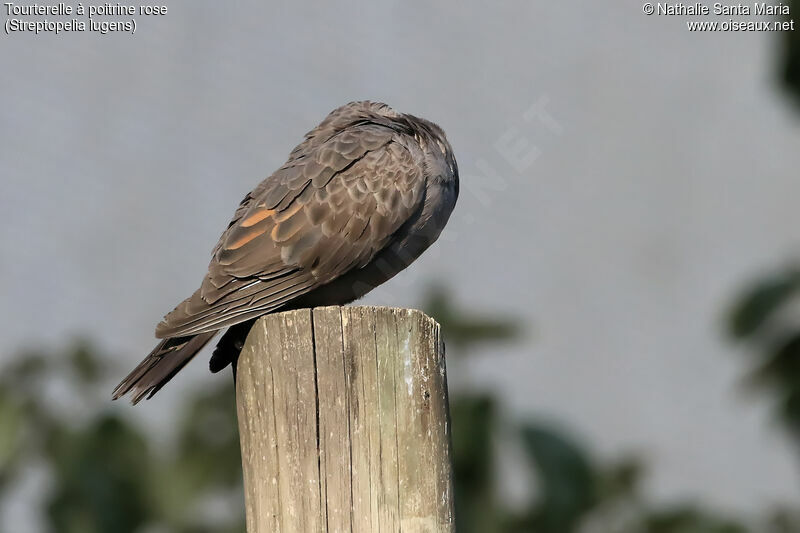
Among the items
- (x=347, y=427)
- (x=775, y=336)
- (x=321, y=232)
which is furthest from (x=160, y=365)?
(x=775, y=336)

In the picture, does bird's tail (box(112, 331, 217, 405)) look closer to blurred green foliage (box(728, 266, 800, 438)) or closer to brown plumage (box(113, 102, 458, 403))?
brown plumage (box(113, 102, 458, 403))

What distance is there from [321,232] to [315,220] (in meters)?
0.07

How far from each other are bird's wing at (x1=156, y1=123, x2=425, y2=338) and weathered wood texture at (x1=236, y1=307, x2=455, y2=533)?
3.74 ft

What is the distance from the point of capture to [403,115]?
17.6ft

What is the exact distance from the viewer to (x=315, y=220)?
15.1ft

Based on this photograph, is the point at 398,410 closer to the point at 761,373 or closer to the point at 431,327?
the point at 431,327

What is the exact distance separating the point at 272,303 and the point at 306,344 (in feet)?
3.99

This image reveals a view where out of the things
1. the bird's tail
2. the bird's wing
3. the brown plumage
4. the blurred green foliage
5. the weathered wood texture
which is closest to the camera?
the weathered wood texture

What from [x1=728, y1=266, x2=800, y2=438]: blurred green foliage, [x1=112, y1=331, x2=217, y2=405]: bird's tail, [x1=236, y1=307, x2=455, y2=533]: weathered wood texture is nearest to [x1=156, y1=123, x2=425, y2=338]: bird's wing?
[x1=112, y1=331, x2=217, y2=405]: bird's tail

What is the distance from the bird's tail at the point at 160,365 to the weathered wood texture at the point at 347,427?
95 centimetres

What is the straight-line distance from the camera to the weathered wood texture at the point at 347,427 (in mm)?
2984

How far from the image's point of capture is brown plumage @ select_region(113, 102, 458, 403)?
4.20m

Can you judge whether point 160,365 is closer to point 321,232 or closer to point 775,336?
point 321,232

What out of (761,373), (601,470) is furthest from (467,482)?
(761,373)
